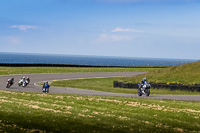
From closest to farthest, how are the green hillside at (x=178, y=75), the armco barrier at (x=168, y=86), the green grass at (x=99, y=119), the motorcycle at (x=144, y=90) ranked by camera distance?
1. the green grass at (x=99, y=119)
2. the motorcycle at (x=144, y=90)
3. the armco barrier at (x=168, y=86)
4. the green hillside at (x=178, y=75)

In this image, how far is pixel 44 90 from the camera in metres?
25.2

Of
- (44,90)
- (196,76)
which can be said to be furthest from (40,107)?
(196,76)

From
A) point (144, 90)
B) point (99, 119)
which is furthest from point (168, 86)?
point (99, 119)

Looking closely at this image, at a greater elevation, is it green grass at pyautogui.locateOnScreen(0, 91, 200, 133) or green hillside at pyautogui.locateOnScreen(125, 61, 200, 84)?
green hillside at pyautogui.locateOnScreen(125, 61, 200, 84)

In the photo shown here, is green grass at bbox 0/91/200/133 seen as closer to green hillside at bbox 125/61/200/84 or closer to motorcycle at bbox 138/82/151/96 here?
motorcycle at bbox 138/82/151/96

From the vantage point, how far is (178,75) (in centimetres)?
3603

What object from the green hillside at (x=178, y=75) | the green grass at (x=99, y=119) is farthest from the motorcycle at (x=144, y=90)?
the green hillside at (x=178, y=75)

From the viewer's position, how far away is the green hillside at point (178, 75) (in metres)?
34.0

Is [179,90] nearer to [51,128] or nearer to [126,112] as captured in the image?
[126,112]

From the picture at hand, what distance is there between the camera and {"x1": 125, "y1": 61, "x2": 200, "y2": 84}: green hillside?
34.0 m

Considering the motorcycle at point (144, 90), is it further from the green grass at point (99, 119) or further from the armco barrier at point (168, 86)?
the green grass at point (99, 119)

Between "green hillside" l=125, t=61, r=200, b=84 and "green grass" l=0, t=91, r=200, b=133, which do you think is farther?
"green hillside" l=125, t=61, r=200, b=84

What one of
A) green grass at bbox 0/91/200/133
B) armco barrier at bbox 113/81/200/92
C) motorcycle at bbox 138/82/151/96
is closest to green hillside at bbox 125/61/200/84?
armco barrier at bbox 113/81/200/92

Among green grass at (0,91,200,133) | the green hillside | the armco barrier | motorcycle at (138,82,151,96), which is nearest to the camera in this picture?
green grass at (0,91,200,133)
